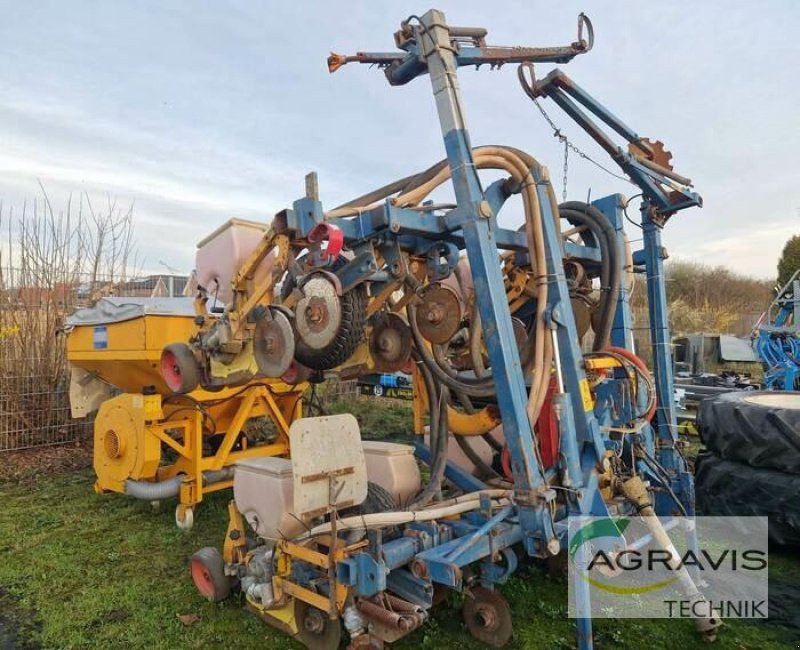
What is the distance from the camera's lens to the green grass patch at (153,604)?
9.72 ft

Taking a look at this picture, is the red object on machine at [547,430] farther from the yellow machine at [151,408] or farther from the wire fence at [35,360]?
the wire fence at [35,360]

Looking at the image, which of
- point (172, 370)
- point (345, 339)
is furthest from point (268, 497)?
point (172, 370)

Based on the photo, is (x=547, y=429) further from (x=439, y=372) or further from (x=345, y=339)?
(x=345, y=339)

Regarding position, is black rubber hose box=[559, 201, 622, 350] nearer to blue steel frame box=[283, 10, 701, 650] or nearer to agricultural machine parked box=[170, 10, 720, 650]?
agricultural machine parked box=[170, 10, 720, 650]

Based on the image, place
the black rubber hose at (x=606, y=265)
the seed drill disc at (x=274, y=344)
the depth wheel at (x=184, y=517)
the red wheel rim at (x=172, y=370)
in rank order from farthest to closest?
the depth wheel at (x=184, y=517), the red wheel rim at (x=172, y=370), the black rubber hose at (x=606, y=265), the seed drill disc at (x=274, y=344)

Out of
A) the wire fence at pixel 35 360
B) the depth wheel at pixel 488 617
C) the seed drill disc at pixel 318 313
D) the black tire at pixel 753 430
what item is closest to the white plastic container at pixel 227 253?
the seed drill disc at pixel 318 313

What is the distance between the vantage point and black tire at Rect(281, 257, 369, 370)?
3023mm

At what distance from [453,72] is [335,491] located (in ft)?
6.97

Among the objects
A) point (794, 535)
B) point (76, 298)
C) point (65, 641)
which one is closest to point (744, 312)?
point (794, 535)

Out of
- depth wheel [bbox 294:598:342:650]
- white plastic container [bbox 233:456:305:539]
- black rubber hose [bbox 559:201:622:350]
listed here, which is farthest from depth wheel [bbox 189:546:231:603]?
black rubber hose [bbox 559:201:622:350]

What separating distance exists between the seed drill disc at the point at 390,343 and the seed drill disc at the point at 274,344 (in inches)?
25.6

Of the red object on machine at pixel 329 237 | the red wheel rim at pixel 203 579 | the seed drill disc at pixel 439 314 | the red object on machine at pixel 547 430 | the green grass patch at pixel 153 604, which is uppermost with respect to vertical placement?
the red object on machine at pixel 329 237

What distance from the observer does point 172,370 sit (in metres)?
3.56

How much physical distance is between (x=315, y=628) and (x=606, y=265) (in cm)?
254
